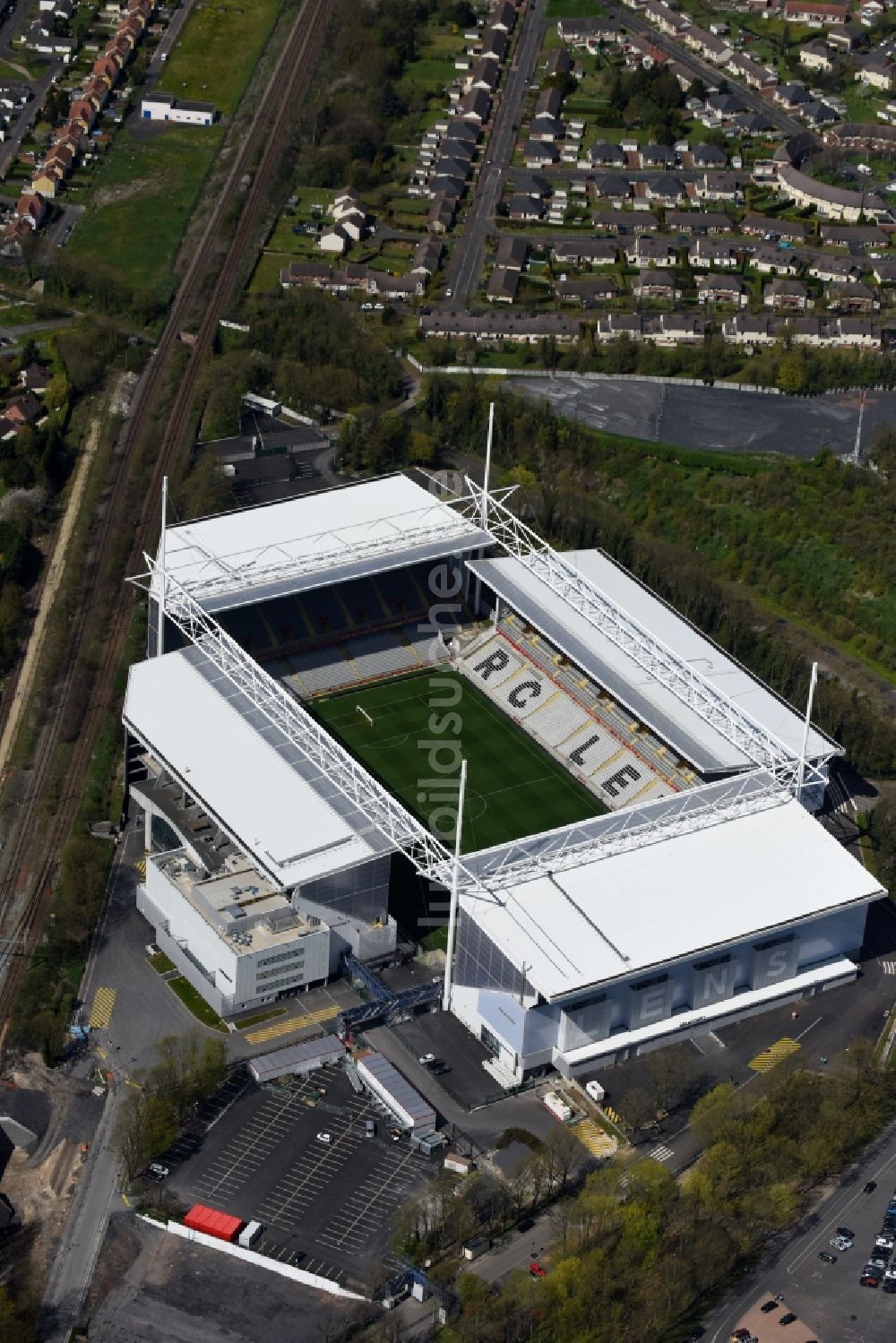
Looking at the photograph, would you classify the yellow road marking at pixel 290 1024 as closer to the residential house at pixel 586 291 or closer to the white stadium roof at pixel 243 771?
the white stadium roof at pixel 243 771

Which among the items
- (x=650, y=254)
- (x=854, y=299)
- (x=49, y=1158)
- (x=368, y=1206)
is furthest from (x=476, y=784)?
(x=650, y=254)

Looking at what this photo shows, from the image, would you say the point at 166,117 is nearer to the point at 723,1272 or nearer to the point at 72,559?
the point at 72,559

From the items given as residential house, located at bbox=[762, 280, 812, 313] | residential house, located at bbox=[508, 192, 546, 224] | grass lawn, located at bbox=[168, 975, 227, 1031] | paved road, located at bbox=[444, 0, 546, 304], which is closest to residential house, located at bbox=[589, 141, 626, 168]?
paved road, located at bbox=[444, 0, 546, 304]

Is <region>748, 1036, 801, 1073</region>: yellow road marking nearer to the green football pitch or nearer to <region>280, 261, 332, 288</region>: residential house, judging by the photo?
the green football pitch

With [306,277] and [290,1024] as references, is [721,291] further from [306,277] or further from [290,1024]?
[290,1024]

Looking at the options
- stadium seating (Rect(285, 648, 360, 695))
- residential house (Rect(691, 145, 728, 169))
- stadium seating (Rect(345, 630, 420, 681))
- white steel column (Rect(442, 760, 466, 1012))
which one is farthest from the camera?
residential house (Rect(691, 145, 728, 169))

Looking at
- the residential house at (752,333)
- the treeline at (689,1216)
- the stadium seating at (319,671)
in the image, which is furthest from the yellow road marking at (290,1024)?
the residential house at (752,333)
